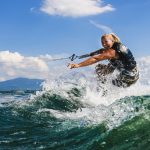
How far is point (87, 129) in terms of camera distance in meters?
11.5

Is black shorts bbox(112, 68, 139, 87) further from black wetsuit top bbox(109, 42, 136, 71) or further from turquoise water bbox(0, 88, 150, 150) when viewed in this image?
turquoise water bbox(0, 88, 150, 150)

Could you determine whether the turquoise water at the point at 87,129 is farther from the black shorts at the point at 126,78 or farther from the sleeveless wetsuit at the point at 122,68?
the black shorts at the point at 126,78

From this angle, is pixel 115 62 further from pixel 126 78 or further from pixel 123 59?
pixel 126 78

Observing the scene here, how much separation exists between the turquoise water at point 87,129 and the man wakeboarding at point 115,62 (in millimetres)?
2538

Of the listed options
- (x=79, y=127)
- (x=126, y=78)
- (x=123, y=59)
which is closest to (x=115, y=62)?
(x=123, y=59)

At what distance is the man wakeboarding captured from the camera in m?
16.0

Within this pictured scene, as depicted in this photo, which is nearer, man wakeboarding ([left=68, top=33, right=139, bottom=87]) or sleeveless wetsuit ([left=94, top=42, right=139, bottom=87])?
man wakeboarding ([left=68, top=33, right=139, bottom=87])

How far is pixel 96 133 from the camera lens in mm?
10742

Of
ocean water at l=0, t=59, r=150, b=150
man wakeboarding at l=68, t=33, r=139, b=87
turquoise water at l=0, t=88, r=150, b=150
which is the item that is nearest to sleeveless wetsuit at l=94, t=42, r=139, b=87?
man wakeboarding at l=68, t=33, r=139, b=87

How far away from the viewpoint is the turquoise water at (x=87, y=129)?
32.4ft

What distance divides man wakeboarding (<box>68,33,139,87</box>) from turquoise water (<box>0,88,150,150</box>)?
2538mm

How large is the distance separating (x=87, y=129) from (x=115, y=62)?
237 inches

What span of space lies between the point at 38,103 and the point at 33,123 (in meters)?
4.83

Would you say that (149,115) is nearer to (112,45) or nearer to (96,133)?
(96,133)
